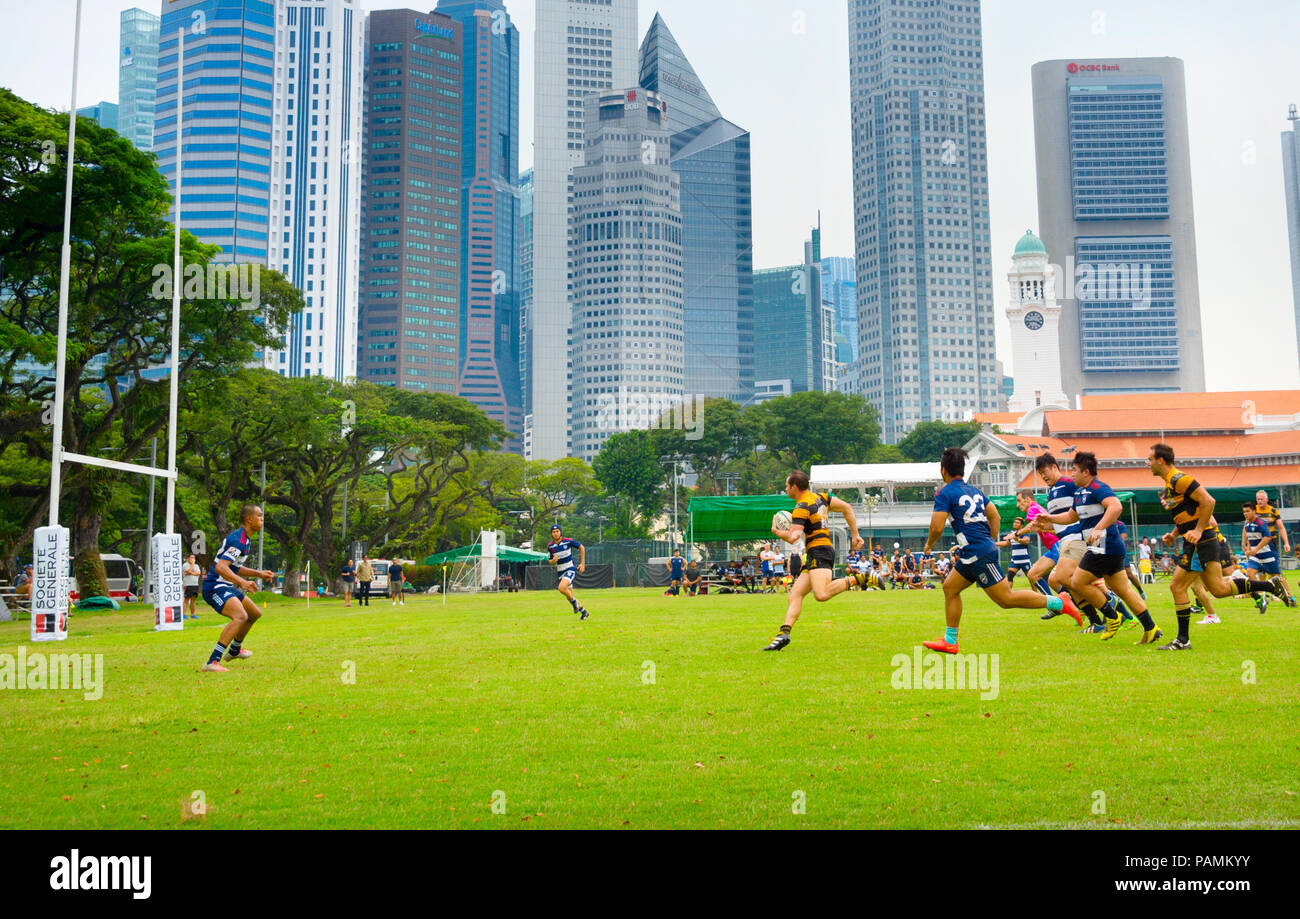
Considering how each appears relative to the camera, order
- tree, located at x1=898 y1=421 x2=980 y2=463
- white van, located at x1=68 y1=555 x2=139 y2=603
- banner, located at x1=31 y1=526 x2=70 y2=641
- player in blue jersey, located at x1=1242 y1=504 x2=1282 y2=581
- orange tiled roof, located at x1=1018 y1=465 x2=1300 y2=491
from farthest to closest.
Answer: tree, located at x1=898 y1=421 x2=980 y2=463
orange tiled roof, located at x1=1018 y1=465 x2=1300 y2=491
white van, located at x1=68 y1=555 x2=139 y2=603
banner, located at x1=31 y1=526 x2=70 y2=641
player in blue jersey, located at x1=1242 y1=504 x2=1282 y2=581

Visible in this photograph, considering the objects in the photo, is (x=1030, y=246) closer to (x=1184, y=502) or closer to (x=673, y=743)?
(x=1184, y=502)

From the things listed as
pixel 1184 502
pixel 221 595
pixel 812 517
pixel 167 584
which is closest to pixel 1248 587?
pixel 1184 502

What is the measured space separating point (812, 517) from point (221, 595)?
7.90 m

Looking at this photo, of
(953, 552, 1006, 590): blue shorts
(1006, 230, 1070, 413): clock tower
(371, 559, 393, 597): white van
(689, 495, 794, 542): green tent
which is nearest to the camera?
(953, 552, 1006, 590): blue shorts

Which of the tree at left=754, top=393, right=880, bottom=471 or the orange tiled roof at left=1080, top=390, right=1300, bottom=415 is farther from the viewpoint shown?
the tree at left=754, top=393, right=880, bottom=471

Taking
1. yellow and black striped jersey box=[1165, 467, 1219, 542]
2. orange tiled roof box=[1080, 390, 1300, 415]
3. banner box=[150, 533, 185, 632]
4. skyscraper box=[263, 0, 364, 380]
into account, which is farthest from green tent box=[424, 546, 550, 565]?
skyscraper box=[263, 0, 364, 380]

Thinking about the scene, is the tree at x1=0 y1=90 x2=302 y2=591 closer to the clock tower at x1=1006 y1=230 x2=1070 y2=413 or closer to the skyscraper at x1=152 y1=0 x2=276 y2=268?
the clock tower at x1=1006 y1=230 x2=1070 y2=413

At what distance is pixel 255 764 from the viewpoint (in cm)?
673

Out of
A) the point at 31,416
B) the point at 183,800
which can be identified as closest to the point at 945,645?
the point at 183,800

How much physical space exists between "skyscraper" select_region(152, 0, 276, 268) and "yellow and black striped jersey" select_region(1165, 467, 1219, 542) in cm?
17490

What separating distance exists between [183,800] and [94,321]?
33112 millimetres

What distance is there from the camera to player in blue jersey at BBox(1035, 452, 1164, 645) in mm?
12688

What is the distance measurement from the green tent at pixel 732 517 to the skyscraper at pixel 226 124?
463 ft

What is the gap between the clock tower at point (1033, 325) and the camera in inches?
5763
